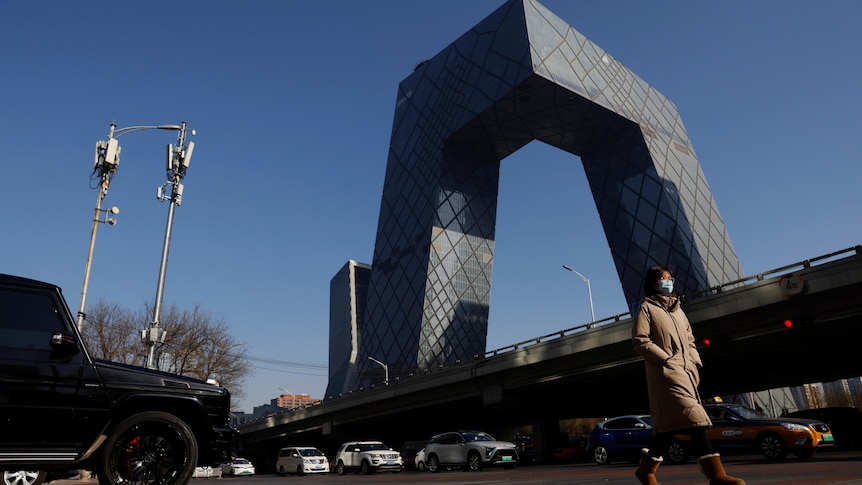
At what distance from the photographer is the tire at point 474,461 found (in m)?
24.2

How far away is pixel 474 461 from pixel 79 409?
20237 millimetres

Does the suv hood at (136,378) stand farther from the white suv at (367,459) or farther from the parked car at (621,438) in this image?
the white suv at (367,459)

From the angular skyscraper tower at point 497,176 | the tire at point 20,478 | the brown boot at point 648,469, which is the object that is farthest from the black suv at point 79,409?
the angular skyscraper tower at point 497,176

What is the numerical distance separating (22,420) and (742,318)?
91.2ft

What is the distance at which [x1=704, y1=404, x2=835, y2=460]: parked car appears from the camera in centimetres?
1709

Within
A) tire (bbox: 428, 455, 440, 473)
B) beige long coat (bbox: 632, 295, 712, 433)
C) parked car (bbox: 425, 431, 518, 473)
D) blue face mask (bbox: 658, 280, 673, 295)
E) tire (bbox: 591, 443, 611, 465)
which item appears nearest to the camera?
beige long coat (bbox: 632, 295, 712, 433)

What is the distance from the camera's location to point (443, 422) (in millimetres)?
60531

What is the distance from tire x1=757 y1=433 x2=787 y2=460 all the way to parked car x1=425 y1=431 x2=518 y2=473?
9.40 m

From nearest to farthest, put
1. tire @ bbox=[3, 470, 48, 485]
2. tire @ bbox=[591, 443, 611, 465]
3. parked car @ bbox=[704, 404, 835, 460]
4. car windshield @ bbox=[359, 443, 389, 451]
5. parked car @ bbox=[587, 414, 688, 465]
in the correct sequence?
tire @ bbox=[3, 470, 48, 485] → parked car @ bbox=[704, 404, 835, 460] → parked car @ bbox=[587, 414, 688, 465] → tire @ bbox=[591, 443, 611, 465] → car windshield @ bbox=[359, 443, 389, 451]

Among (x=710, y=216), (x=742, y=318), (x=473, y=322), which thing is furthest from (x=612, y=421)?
(x=710, y=216)

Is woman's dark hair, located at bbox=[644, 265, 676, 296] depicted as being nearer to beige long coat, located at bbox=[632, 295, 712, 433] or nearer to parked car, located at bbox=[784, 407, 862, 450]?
beige long coat, located at bbox=[632, 295, 712, 433]

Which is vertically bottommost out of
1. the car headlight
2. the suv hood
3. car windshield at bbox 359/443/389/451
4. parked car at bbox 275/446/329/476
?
parked car at bbox 275/446/329/476

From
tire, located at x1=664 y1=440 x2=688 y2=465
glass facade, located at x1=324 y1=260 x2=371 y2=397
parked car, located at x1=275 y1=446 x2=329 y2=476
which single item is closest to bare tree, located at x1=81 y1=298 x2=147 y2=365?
parked car, located at x1=275 y1=446 x2=329 y2=476

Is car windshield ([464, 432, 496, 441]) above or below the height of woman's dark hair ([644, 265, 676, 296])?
below
